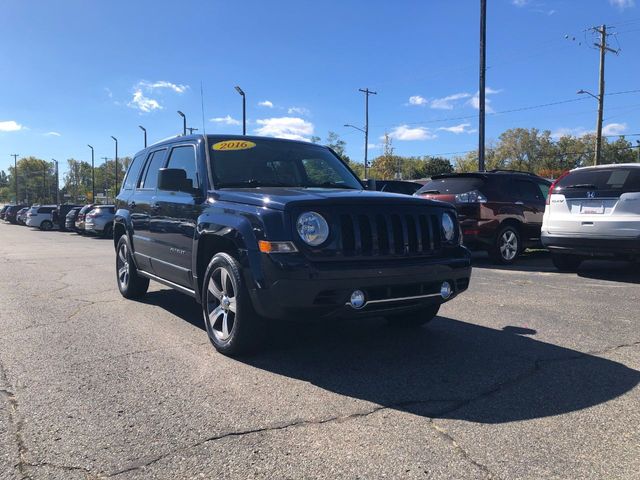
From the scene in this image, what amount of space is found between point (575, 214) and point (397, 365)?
558cm

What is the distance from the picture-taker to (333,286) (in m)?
3.76

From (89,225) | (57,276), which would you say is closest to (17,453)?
(57,276)

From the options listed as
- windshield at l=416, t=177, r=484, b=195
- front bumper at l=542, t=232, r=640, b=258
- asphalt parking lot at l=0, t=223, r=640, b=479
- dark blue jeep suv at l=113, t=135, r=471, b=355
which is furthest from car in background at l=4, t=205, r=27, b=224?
front bumper at l=542, t=232, r=640, b=258

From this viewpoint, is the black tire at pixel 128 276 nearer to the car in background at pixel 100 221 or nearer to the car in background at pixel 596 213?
the car in background at pixel 596 213

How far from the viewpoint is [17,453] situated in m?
2.84

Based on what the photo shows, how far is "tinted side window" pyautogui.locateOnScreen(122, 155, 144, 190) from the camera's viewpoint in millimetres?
7008

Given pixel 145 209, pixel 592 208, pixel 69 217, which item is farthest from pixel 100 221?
pixel 592 208

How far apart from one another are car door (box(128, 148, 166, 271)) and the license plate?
6.27 meters

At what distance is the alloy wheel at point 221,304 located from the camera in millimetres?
4378

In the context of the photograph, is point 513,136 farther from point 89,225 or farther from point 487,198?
point 487,198

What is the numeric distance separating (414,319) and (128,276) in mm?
3868

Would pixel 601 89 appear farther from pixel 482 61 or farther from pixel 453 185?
pixel 453 185

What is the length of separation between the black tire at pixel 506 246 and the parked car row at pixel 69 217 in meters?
13.1

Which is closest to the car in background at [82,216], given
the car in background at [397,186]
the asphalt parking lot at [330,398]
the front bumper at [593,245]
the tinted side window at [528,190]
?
the car in background at [397,186]
